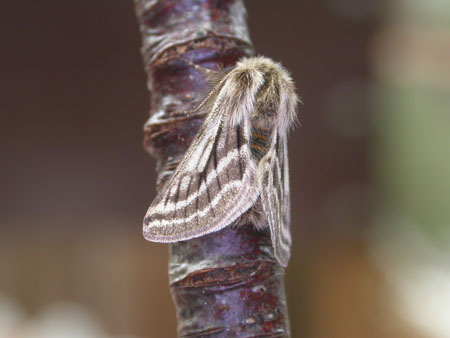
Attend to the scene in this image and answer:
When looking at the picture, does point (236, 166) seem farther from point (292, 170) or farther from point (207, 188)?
point (292, 170)

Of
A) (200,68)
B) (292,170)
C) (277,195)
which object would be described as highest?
(200,68)

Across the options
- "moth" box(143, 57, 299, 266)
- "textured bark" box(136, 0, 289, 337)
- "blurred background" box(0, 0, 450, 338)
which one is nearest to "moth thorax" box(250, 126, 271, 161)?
"moth" box(143, 57, 299, 266)

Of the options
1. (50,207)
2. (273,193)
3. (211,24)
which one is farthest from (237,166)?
(50,207)

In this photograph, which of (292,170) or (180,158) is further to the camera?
(292,170)

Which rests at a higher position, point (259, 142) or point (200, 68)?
point (200, 68)

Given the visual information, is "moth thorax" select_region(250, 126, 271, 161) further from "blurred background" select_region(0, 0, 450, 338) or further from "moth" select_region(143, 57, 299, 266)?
"blurred background" select_region(0, 0, 450, 338)

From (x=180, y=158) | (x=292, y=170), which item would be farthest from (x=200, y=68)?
(x=292, y=170)
